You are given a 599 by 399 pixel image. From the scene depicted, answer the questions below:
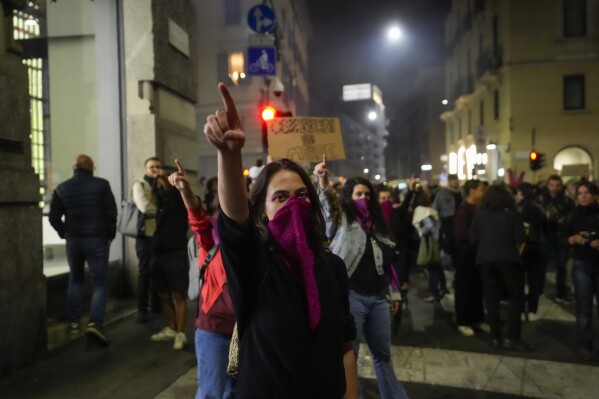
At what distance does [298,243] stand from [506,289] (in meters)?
4.97

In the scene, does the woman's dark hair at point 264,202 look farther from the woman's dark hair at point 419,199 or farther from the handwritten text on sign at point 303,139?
the woman's dark hair at point 419,199

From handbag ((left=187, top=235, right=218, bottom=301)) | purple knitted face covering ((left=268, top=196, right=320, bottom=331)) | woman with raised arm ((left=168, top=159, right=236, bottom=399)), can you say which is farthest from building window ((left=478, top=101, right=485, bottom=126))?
purple knitted face covering ((left=268, top=196, right=320, bottom=331))

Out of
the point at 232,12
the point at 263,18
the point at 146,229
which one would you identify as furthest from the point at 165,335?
the point at 232,12

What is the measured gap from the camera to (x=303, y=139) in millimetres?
5602

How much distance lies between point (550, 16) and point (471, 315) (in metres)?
25.4

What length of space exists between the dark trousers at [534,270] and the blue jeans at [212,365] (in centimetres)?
553

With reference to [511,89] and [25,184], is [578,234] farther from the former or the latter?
[511,89]

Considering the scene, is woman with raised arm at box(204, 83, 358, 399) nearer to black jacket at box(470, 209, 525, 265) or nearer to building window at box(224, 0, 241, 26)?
black jacket at box(470, 209, 525, 265)

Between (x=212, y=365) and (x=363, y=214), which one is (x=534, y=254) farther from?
(x=212, y=365)

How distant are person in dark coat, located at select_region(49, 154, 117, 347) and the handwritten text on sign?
85.5 inches

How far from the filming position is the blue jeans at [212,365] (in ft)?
10.5

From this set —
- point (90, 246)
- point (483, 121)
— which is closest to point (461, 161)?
point (483, 121)

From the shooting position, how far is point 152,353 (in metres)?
5.78

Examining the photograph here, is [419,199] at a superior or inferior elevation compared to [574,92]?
inferior
